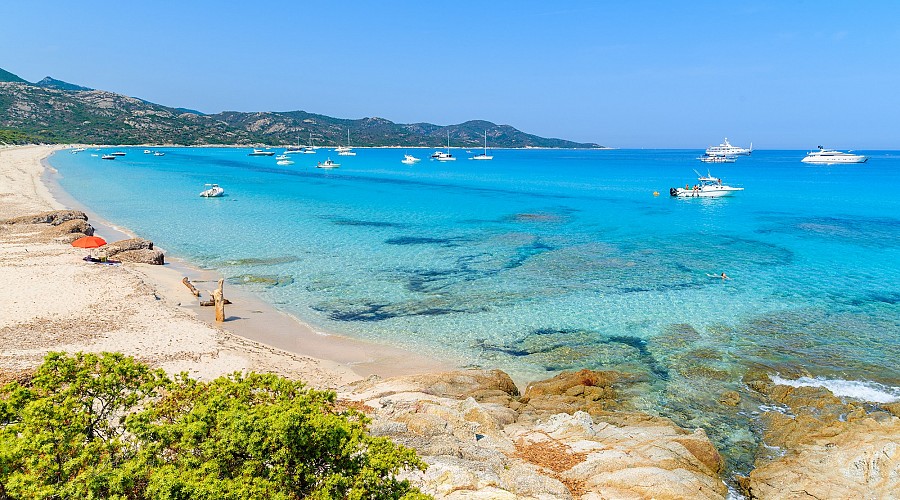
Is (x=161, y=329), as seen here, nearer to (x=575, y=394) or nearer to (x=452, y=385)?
(x=452, y=385)

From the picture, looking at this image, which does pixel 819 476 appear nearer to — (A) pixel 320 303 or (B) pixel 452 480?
(B) pixel 452 480

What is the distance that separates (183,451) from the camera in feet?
26.6

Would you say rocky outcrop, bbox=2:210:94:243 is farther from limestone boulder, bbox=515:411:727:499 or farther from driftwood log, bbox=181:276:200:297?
limestone boulder, bbox=515:411:727:499

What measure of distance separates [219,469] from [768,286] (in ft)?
101

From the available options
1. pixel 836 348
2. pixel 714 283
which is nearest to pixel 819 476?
pixel 836 348

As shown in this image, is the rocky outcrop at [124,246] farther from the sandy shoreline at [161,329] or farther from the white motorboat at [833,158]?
the white motorboat at [833,158]

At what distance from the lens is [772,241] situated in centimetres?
4441

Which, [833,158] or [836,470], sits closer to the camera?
[836,470]

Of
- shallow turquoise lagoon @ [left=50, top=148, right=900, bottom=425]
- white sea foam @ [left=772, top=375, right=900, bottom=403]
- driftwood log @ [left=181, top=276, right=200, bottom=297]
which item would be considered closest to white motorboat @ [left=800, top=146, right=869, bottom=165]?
shallow turquoise lagoon @ [left=50, top=148, right=900, bottom=425]

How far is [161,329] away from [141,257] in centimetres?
1415

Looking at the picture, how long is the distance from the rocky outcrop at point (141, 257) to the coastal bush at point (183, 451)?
1036 inches

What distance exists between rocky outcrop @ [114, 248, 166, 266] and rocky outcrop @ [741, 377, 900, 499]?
3236cm

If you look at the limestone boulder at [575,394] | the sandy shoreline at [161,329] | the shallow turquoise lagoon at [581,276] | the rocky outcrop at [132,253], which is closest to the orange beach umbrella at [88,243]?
the rocky outcrop at [132,253]

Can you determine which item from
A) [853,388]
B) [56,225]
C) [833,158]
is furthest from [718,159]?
[56,225]
